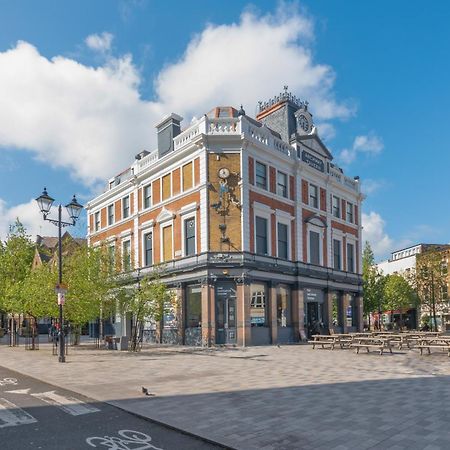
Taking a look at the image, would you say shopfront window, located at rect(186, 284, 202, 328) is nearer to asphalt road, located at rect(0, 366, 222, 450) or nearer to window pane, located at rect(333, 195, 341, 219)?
window pane, located at rect(333, 195, 341, 219)

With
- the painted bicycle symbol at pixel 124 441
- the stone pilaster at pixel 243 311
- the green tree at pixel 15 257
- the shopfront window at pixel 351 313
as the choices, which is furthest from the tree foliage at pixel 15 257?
the painted bicycle symbol at pixel 124 441

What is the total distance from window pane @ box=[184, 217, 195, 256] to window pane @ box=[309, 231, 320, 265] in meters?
9.27

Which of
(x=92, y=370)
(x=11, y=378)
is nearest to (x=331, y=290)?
(x=92, y=370)

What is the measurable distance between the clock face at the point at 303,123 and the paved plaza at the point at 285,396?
20817 mm

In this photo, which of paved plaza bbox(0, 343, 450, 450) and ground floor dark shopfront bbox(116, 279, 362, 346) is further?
ground floor dark shopfront bbox(116, 279, 362, 346)

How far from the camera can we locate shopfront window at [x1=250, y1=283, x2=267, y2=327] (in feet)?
94.9

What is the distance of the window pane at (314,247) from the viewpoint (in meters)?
34.7

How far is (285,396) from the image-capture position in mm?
10812

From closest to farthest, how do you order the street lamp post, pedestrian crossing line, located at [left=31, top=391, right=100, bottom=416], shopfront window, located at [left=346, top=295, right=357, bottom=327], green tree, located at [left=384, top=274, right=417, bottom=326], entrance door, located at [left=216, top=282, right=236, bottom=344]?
pedestrian crossing line, located at [left=31, top=391, right=100, bottom=416], the street lamp post, entrance door, located at [left=216, top=282, right=236, bottom=344], shopfront window, located at [left=346, top=295, right=357, bottom=327], green tree, located at [left=384, top=274, right=417, bottom=326]

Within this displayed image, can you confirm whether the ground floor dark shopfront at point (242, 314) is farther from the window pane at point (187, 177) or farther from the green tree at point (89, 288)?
the window pane at point (187, 177)

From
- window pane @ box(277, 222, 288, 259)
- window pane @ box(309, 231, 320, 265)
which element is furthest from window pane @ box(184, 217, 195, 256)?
window pane @ box(309, 231, 320, 265)

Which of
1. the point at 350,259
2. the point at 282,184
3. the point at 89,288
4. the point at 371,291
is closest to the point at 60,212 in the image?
the point at 89,288

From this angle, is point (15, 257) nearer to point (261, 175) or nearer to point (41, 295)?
point (41, 295)

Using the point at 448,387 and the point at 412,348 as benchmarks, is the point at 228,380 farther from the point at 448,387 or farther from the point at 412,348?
the point at 412,348
